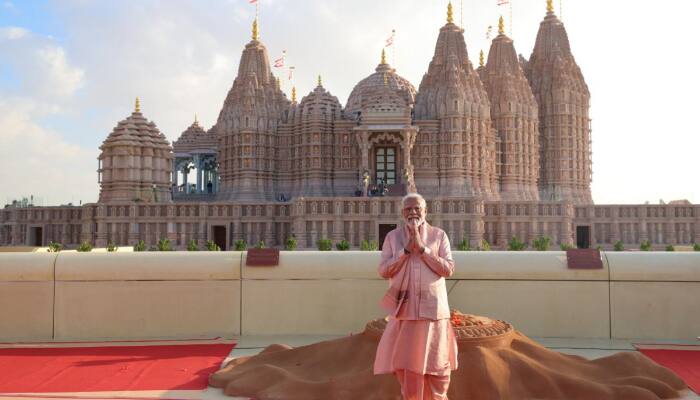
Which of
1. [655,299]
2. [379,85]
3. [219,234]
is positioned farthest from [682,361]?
[379,85]

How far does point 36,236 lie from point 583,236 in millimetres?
45386

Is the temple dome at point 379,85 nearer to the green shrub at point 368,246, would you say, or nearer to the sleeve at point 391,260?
the green shrub at point 368,246

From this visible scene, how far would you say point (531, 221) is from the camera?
145 ft

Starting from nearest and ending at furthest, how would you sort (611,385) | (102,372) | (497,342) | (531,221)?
1. (611,385)
2. (497,342)
3. (102,372)
4. (531,221)

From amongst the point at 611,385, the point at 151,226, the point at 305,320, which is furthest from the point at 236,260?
the point at 151,226

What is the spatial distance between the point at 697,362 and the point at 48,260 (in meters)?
10.9

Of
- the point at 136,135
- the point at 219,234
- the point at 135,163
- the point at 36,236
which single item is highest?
the point at 136,135

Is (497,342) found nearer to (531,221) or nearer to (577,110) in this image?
(531,221)

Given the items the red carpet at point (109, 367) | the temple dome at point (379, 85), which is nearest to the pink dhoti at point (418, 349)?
the red carpet at point (109, 367)

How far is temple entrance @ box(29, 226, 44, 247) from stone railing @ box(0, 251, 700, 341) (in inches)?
1676

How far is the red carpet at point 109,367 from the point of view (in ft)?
25.9

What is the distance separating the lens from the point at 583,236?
4897cm

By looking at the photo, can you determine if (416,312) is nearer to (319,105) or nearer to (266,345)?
(266,345)

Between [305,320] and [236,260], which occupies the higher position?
[236,260]
